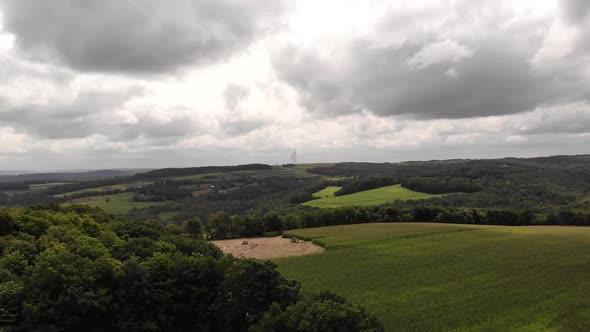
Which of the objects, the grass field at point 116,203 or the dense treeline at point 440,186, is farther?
the dense treeline at point 440,186

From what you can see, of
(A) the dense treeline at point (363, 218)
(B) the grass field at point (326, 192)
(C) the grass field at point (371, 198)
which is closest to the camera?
(A) the dense treeline at point (363, 218)

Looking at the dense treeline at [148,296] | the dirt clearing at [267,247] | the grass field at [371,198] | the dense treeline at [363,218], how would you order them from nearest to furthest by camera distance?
1. the dense treeline at [148,296]
2. the dirt clearing at [267,247]
3. the dense treeline at [363,218]
4. the grass field at [371,198]

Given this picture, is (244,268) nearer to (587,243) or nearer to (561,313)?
(561,313)

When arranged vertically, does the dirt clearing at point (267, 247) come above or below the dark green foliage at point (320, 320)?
below

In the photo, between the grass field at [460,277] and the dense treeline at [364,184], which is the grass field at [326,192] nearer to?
the dense treeline at [364,184]

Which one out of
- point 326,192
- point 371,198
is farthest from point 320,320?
point 326,192

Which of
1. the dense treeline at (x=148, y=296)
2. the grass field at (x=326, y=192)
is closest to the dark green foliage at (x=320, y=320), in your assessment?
the dense treeline at (x=148, y=296)

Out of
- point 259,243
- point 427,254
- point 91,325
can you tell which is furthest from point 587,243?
point 91,325
